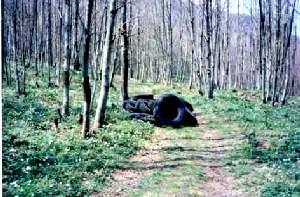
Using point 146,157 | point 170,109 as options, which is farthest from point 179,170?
point 170,109

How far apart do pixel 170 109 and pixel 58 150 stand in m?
8.54

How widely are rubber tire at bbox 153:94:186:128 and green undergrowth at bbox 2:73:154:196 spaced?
100 centimetres

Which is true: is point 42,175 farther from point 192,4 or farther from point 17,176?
point 192,4

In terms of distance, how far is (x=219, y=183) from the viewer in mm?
12375

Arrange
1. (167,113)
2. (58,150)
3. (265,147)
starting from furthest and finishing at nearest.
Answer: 1. (167,113)
2. (265,147)
3. (58,150)

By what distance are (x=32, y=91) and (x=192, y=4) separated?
18.8 metres

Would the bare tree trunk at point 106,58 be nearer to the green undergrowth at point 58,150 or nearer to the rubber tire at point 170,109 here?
the green undergrowth at point 58,150

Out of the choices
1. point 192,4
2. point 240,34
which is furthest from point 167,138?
point 240,34

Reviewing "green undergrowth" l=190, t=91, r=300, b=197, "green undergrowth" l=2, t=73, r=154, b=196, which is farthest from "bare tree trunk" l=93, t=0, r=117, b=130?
"green undergrowth" l=190, t=91, r=300, b=197

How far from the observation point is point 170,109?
72.0ft

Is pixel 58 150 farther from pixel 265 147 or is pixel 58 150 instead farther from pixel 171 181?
pixel 265 147

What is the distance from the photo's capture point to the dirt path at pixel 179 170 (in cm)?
1155

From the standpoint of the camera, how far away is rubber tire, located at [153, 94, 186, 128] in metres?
20.7

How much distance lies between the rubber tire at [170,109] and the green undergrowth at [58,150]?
3.28 feet
